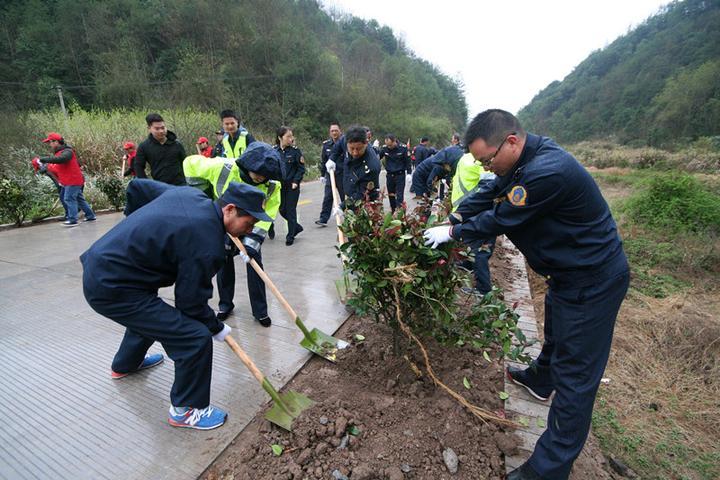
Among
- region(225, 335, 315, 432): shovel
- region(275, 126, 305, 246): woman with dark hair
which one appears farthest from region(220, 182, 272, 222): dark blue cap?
region(275, 126, 305, 246): woman with dark hair

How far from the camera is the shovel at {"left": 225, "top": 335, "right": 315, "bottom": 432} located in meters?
2.18

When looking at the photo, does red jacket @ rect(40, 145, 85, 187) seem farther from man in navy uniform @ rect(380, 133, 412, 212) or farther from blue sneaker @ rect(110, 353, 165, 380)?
man in navy uniform @ rect(380, 133, 412, 212)

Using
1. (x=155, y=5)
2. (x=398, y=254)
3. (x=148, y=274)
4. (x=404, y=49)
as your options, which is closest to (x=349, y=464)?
(x=398, y=254)

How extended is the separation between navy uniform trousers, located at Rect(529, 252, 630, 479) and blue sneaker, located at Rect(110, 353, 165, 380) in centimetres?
276

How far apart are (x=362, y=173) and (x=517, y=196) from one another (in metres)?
3.42

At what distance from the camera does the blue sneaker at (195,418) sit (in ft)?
7.34

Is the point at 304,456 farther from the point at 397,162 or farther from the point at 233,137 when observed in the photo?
the point at 397,162

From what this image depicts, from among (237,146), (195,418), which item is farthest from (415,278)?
(237,146)

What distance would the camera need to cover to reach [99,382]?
2.66 metres

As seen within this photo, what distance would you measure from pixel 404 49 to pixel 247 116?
53.9m

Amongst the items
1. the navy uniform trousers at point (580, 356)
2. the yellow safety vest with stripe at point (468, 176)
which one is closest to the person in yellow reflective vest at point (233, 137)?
the yellow safety vest with stripe at point (468, 176)

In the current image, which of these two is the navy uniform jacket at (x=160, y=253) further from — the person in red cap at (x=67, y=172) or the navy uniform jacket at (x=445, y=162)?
the person in red cap at (x=67, y=172)

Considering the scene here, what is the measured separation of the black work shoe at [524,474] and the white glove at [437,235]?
1.26m

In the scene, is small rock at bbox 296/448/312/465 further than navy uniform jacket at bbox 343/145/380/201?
No
